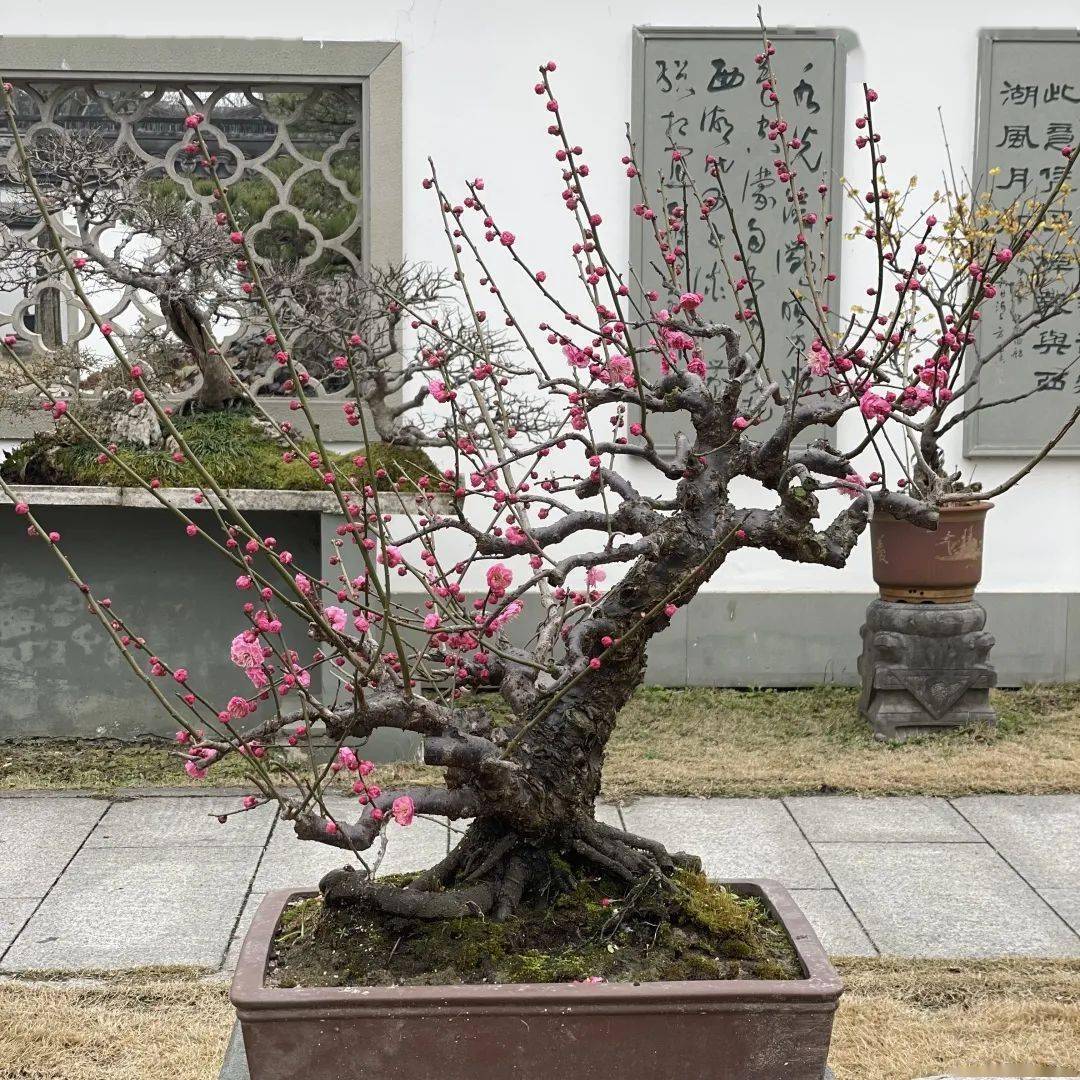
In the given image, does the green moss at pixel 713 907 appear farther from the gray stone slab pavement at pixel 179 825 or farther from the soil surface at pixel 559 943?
the gray stone slab pavement at pixel 179 825

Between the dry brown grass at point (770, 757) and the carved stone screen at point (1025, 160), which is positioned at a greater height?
the carved stone screen at point (1025, 160)

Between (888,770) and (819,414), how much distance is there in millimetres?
3404

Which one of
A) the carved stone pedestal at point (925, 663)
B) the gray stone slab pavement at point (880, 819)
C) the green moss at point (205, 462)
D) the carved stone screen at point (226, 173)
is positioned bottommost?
the gray stone slab pavement at point (880, 819)

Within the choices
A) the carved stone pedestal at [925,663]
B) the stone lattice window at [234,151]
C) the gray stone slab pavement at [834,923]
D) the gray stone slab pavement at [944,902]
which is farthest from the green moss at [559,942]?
the stone lattice window at [234,151]

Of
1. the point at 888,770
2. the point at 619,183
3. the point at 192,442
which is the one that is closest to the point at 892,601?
the point at 888,770

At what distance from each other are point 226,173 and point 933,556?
3.73 m

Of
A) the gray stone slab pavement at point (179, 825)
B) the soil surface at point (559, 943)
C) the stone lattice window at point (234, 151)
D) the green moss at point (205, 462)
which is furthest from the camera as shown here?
the stone lattice window at point (234, 151)

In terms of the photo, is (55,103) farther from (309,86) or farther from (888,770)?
(888,770)

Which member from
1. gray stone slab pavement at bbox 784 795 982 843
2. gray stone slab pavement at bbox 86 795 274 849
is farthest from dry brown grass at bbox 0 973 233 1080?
gray stone slab pavement at bbox 784 795 982 843

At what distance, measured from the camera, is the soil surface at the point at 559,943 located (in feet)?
8.71

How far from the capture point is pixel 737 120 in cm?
666

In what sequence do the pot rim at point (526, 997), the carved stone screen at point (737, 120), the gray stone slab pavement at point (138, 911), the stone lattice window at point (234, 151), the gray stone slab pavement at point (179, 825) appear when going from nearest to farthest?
1. the pot rim at point (526, 997)
2. the gray stone slab pavement at point (138, 911)
3. the gray stone slab pavement at point (179, 825)
4. the stone lattice window at point (234, 151)
5. the carved stone screen at point (737, 120)

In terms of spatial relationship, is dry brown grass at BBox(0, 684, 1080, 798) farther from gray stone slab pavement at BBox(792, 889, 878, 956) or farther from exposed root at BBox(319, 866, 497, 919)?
exposed root at BBox(319, 866, 497, 919)

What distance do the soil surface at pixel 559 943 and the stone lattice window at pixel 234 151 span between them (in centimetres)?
388
